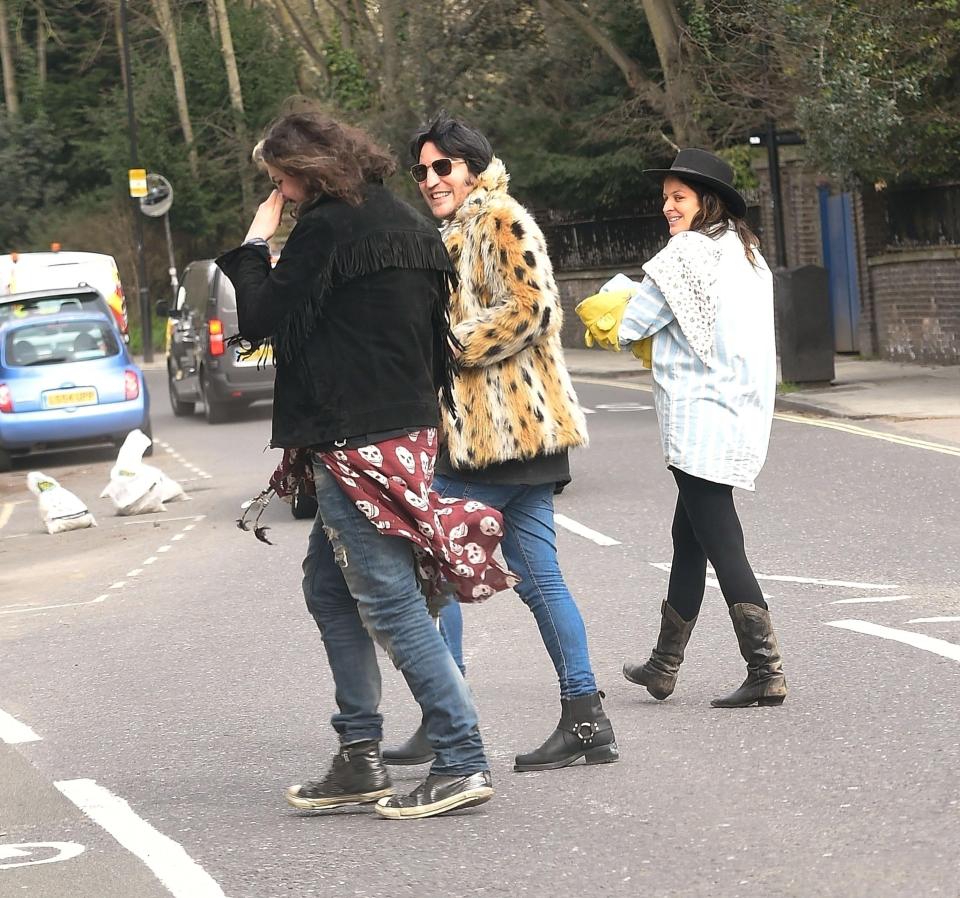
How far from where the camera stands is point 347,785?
17.3 ft

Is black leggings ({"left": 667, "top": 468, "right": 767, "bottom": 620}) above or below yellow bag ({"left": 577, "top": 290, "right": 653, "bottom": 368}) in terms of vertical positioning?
below

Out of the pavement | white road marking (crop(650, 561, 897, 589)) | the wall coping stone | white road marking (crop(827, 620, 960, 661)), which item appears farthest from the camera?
the wall coping stone

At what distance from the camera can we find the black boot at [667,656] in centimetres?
635

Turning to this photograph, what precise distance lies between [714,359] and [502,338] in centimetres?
88

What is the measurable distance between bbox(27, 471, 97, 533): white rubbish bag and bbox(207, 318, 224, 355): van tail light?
830 centimetres

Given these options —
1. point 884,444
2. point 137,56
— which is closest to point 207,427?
point 884,444

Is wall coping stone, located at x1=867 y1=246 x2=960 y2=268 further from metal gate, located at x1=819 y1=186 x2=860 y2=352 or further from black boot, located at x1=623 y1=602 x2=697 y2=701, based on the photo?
black boot, located at x1=623 y1=602 x2=697 y2=701

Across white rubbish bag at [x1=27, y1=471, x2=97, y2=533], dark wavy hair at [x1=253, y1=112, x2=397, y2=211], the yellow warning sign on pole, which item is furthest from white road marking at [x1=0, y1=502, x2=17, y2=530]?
the yellow warning sign on pole

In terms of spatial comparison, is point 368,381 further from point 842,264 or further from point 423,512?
point 842,264

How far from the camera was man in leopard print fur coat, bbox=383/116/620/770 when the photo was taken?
18.4 ft

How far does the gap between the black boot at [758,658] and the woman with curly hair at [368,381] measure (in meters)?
1.30

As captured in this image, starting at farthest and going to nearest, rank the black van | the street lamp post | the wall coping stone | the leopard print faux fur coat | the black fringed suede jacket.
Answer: the street lamp post → the black van → the wall coping stone → the leopard print faux fur coat → the black fringed suede jacket

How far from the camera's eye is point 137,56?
2160 inches

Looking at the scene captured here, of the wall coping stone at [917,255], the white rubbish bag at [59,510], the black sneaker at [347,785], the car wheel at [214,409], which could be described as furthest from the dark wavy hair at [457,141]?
the car wheel at [214,409]
